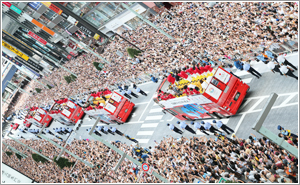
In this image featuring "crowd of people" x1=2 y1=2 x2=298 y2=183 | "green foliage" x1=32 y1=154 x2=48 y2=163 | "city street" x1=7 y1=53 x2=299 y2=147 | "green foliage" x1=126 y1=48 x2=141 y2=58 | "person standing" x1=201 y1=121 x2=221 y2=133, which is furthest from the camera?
"green foliage" x1=32 y1=154 x2=48 y2=163

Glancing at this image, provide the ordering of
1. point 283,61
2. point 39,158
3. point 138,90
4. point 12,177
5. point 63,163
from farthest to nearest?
point 39,158 → point 63,163 → point 138,90 → point 12,177 → point 283,61

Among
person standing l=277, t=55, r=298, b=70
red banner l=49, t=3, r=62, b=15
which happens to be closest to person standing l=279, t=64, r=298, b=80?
person standing l=277, t=55, r=298, b=70

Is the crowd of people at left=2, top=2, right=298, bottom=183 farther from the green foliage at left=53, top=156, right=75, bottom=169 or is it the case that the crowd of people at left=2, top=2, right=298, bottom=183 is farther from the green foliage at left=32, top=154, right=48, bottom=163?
Answer: the green foliage at left=32, top=154, right=48, bottom=163

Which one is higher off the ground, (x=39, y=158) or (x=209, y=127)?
(x=209, y=127)

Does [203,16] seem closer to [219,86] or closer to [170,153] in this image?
[219,86]

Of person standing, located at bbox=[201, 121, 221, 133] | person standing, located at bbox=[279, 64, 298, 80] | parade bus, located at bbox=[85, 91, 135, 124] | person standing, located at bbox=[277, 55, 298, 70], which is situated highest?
person standing, located at bbox=[277, 55, 298, 70]

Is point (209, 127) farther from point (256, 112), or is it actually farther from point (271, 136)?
point (271, 136)

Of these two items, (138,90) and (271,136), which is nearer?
(271,136)

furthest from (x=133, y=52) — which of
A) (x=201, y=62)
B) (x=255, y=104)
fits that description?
(x=255, y=104)
